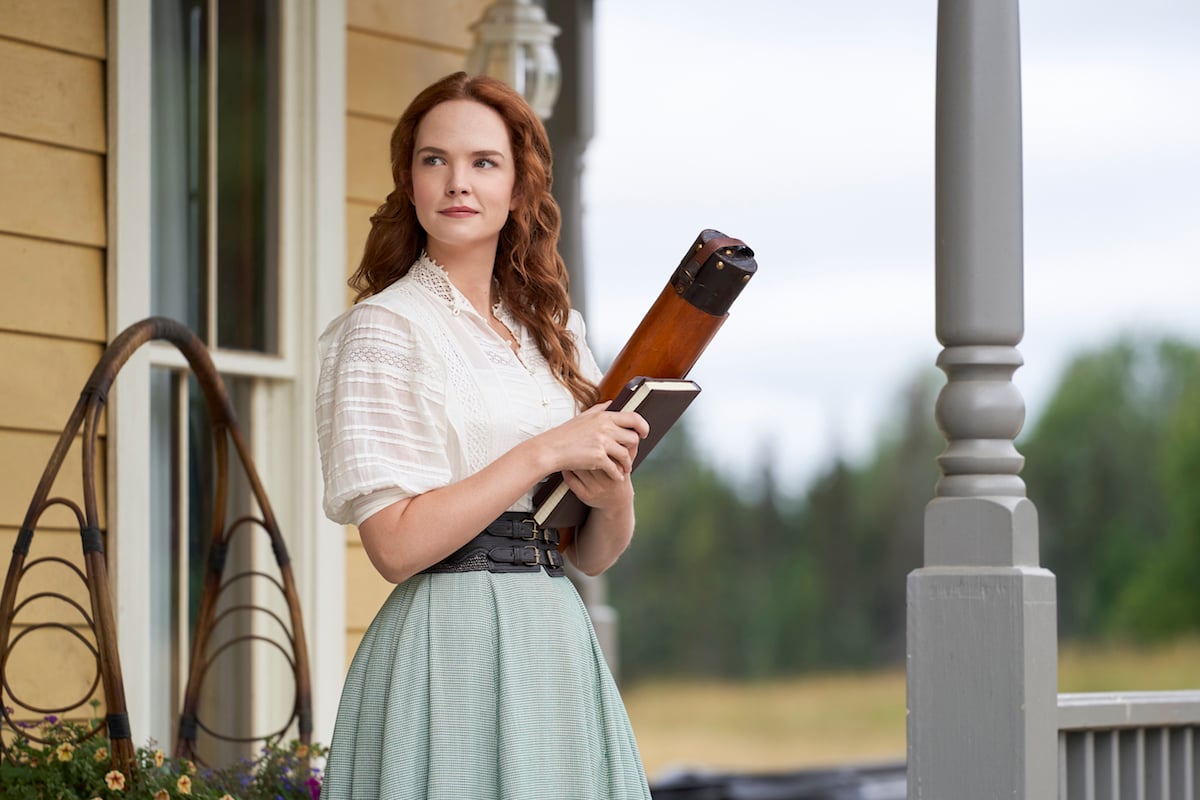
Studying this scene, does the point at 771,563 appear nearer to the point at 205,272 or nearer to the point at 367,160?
the point at 367,160

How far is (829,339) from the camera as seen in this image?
75.4 ft

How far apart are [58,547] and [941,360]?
5.83ft

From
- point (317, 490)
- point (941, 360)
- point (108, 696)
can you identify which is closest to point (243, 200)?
point (317, 490)

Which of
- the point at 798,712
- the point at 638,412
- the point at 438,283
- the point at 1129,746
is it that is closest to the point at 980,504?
the point at 1129,746

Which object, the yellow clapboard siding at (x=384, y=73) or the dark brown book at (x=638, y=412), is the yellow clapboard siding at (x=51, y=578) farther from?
the dark brown book at (x=638, y=412)

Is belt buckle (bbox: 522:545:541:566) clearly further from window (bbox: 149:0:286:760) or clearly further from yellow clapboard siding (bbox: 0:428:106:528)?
window (bbox: 149:0:286:760)

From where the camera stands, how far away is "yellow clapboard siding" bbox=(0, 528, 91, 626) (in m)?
2.99

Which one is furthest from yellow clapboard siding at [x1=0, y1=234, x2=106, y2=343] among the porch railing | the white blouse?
the porch railing

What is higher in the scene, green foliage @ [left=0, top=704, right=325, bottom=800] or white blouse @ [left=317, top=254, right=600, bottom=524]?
white blouse @ [left=317, top=254, right=600, bottom=524]

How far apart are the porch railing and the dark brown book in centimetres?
118

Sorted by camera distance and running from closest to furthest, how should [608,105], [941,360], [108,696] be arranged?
[108,696]
[941,360]
[608,105]

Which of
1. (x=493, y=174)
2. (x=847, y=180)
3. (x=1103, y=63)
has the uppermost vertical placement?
(x=1103, y=63)

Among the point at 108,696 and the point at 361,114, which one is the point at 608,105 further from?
the point at 108,696

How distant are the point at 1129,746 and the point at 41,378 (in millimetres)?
2273
